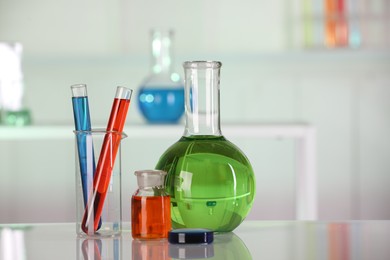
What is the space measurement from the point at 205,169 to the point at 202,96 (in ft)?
0.31

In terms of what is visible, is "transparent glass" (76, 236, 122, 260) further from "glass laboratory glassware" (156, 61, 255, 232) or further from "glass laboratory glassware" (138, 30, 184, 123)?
"glass laboratory glassware" (138, 30, 184, 123)

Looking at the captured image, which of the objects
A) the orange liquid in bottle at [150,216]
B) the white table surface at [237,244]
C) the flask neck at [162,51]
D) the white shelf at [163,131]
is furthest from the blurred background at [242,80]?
the orange liquid in bottle at [150,216]

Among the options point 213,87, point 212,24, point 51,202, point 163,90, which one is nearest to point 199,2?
point 212,24

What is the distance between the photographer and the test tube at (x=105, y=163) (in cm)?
102

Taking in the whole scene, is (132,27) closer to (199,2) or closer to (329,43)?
(199,2)

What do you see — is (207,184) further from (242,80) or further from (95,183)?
(242,80)

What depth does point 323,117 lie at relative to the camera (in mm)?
3939

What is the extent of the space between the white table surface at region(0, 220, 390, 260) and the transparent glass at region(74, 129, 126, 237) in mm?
23

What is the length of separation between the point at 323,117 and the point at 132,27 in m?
0.93

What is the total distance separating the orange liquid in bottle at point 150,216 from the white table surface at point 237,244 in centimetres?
1

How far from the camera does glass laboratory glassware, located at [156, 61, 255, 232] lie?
100 cm

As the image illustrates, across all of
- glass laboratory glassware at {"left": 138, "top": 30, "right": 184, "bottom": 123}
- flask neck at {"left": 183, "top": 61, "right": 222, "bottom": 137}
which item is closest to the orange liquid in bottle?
flask neck at {"left": 183, "top": 61, "right": 222, "bottom": 137}

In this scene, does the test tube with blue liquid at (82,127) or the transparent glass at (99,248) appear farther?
the test tube with blue liquid at (82,127)

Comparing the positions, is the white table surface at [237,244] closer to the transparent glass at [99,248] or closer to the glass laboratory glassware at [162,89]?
the transparent glass at [99,248]
